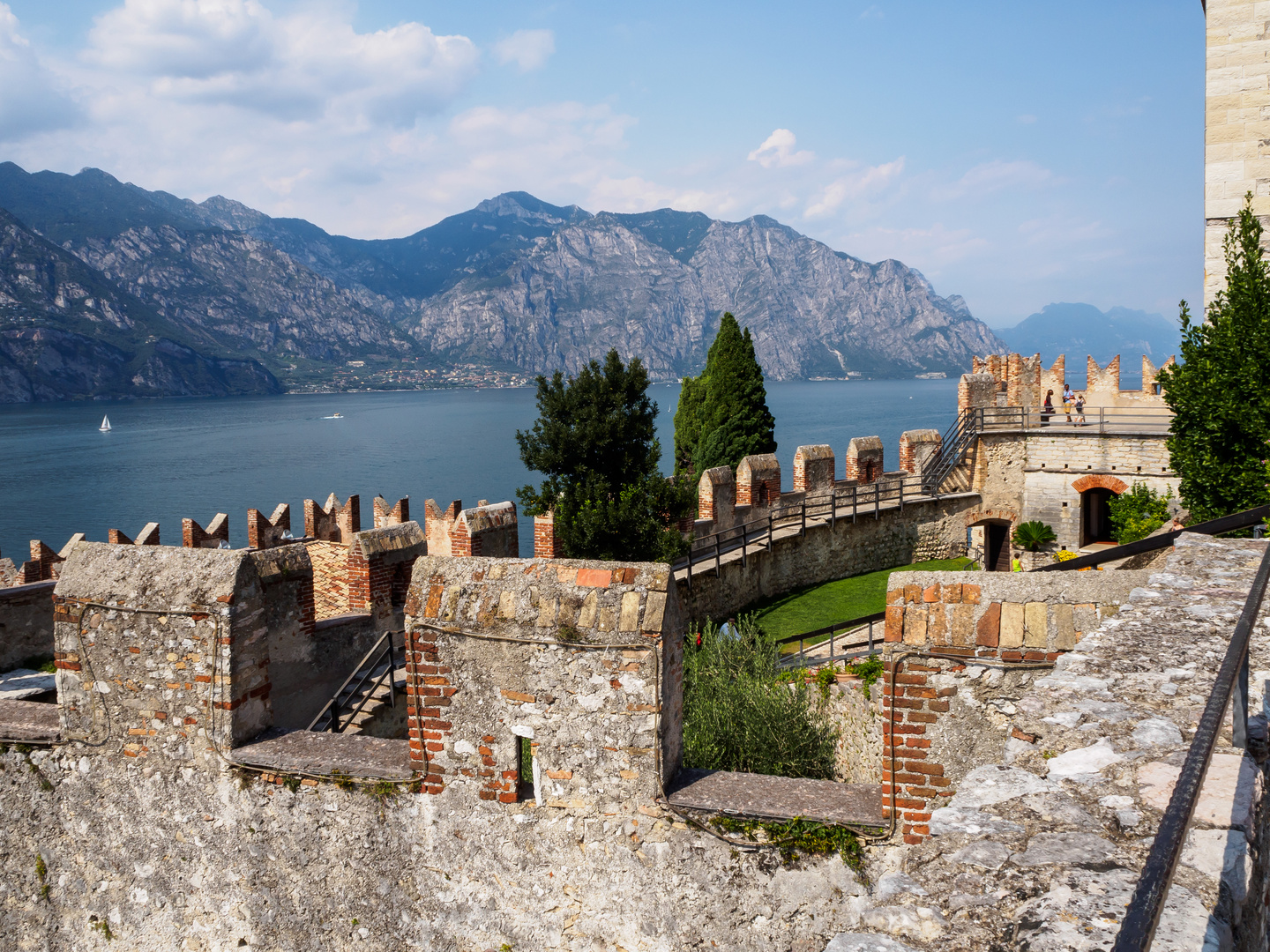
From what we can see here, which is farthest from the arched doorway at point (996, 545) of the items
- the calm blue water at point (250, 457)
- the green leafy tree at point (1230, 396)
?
the calm blue water at point (250, 457)

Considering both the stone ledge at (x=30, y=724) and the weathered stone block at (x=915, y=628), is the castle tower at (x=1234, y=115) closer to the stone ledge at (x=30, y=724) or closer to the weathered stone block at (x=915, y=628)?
the weathered stone block at (x=915, y=628)

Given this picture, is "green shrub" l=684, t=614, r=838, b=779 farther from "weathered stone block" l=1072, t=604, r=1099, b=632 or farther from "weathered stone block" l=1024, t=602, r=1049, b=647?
"weathered stone block" l=1072, t=604, r=1099, b=632

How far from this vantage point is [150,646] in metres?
5.41

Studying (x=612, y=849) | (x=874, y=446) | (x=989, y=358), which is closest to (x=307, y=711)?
(x=612, y=849)

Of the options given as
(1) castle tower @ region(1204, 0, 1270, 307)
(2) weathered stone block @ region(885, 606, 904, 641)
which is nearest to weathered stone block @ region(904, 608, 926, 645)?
(2) weathered stone block @ region(885, 606, 904, 641)

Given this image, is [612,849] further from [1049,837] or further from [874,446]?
[874,446]

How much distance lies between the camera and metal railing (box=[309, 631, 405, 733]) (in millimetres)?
8570

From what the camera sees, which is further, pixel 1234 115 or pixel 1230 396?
pixel 1234 115

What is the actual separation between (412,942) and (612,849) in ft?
4.76

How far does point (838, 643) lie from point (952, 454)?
10.6m

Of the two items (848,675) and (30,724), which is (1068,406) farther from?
(30,724)

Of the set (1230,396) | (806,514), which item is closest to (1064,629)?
(1230,396)

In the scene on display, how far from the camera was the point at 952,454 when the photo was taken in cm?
2356

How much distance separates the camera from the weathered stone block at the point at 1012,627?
4.51 meters
